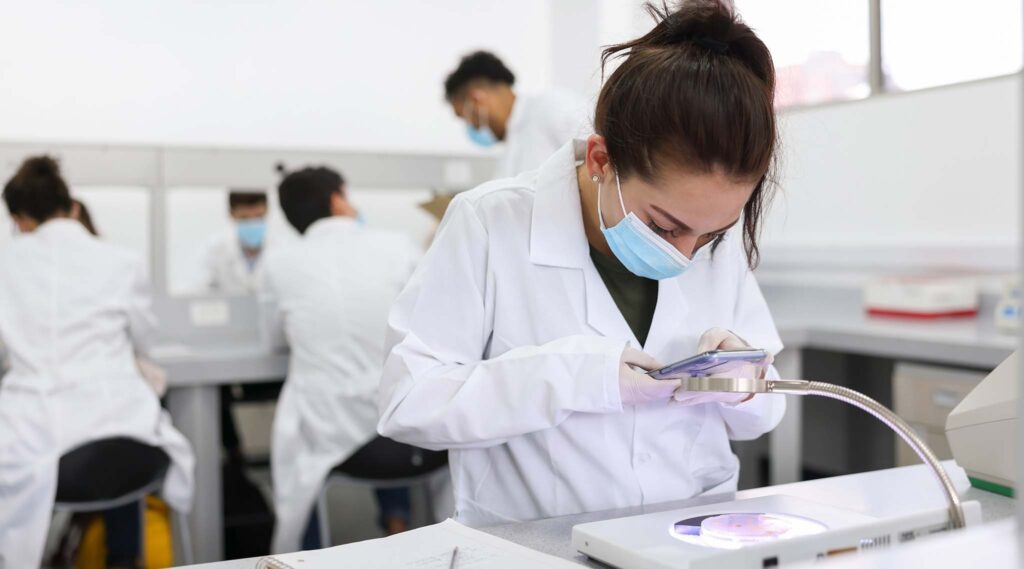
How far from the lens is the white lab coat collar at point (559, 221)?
118 centimetres

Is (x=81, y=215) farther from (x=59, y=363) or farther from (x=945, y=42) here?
(x=945, y=42)

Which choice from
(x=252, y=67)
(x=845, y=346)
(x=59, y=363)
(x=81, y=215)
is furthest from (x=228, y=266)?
(x=845, y=346)

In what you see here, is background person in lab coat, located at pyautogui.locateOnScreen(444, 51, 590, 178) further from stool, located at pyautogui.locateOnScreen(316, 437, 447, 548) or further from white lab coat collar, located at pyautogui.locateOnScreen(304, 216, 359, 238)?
stool, located at pyautogui.locateOnScreen(316, 437, 447, 548)

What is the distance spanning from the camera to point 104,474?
81.4 inches

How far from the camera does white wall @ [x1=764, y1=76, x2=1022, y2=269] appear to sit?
2576 millimetres

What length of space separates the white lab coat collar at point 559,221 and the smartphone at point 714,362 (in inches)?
9.1

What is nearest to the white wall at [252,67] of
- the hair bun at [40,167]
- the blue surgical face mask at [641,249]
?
the hair bun at [40,167]

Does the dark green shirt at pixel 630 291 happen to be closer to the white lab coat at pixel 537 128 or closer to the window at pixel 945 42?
the white lab coat at pixel 537 128

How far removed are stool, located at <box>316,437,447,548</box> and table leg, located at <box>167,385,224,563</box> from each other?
266 millimetres

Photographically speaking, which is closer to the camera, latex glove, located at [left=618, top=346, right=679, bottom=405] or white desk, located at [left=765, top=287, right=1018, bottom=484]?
latex glove, located at [left=618, top=346, right=679, bottom=405]

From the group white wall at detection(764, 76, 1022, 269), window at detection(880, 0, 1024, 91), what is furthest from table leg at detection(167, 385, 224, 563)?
window at detection(880, 0, 1024, 91)

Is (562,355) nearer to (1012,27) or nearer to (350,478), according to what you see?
(350,478)

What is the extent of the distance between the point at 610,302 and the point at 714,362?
249 mm

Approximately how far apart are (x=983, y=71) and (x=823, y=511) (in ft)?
7.29
